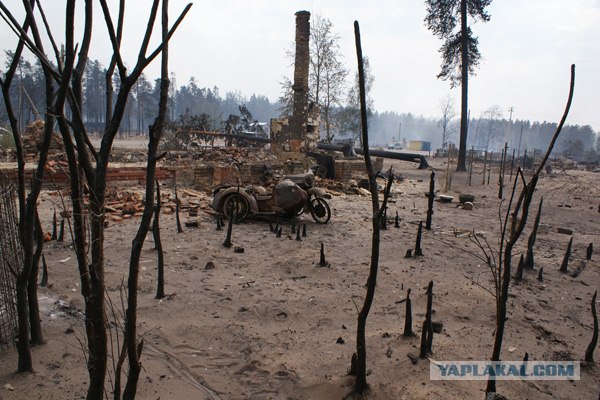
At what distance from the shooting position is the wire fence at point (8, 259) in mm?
2836

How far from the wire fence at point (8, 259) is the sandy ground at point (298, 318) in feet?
0.65

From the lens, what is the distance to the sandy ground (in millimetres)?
2668

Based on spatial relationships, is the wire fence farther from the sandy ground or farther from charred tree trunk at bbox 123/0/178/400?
charred tree trunk at bbox 123/0/178/400

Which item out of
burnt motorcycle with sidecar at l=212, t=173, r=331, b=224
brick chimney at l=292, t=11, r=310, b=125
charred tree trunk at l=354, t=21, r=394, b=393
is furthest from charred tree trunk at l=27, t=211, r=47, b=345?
brick chimney at l=292, t=11, r=310, b=125

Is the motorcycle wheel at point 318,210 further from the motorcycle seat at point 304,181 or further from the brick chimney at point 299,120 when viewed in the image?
the brick chimney at point 299,120

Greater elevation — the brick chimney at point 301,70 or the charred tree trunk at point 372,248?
the brick chimney at point 301,70

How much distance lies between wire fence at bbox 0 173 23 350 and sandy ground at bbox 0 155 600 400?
198 millimetres

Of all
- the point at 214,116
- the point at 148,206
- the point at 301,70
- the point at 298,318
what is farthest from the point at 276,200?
the point at 214,116

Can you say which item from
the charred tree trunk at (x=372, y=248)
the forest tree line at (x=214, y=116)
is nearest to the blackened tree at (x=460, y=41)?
the forest tree line at (x=214, y=116)

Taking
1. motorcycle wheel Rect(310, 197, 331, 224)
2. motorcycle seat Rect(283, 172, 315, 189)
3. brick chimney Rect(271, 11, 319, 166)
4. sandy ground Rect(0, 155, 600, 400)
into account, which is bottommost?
sandy ground Rect(0, 155, 600, 400)

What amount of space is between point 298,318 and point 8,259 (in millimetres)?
2405

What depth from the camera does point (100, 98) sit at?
62688mm

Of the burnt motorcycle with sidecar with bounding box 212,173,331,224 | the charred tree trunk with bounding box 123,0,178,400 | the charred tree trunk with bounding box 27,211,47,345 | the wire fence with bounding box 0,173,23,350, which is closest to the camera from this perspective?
the charred tree trunk with bounding box 123,0,178,400

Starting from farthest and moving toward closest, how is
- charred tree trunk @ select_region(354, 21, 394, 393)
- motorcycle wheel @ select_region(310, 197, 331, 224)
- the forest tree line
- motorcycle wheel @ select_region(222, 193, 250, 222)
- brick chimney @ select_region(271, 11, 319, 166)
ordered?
1. the forest tree line
2. brick chimney @ select_region(271, 11, 319, 166)
3. motorcycle wheel @ select_region(310, 197, 331, 224)
4. motorcycle wheel @ select_region(222, 193, 250, 222)
5. charred tree trunk @ select_region(354, 21, 394, 393)
